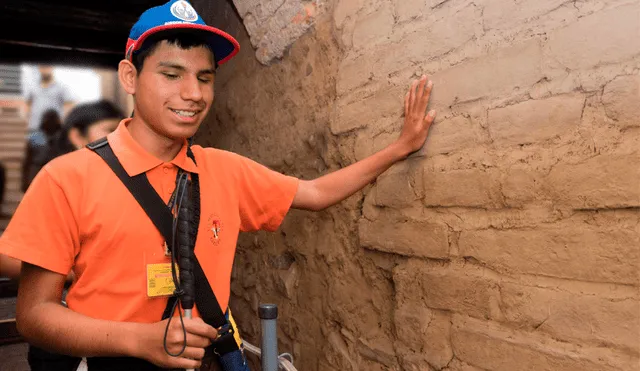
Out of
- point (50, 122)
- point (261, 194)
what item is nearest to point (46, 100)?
point (50, 122)

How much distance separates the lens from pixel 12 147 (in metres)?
10.0

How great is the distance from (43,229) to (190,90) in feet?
1.65

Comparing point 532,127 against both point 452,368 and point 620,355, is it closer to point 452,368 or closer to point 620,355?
point 620,355

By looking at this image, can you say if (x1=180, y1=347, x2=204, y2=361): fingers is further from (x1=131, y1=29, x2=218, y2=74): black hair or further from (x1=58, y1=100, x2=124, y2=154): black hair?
(x1=58, y1=100, x2=124, y2=154): black hair

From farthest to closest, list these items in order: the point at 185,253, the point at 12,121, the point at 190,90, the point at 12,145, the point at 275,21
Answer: the point at 12,121 < the point at 12,145 < the point at 275,21 < the point at 190,90 < the point at 185,253

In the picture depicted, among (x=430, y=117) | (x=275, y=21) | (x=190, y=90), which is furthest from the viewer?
(x=275, y=21)

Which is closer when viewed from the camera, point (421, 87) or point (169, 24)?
point (169, 24)

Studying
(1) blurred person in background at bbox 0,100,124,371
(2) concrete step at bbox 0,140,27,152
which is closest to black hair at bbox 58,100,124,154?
(1) blurred person in background at bbox 0,100,124,371

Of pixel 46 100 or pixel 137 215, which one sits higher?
pixel 46 100

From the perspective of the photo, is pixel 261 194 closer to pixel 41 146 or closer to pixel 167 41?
pixel 167 41

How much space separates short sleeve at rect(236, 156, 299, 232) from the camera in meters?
1.64

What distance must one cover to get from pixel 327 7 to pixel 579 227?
1.30 meters

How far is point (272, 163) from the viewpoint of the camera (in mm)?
2484

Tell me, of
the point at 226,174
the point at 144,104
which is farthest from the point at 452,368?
the point at 144,104
